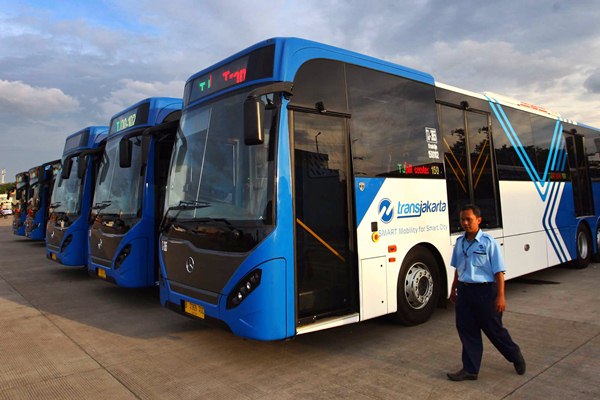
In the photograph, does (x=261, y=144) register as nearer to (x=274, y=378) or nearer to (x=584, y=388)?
(x=274, y=378)

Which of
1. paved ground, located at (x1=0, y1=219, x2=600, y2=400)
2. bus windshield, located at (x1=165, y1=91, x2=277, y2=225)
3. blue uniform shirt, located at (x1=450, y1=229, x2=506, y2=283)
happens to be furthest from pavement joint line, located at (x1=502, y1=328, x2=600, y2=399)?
bus windshield, located at (x1=165, y1=91, x2=277, y2=225)

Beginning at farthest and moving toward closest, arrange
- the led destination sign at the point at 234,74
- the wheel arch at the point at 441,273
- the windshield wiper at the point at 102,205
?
the windshield wiper at the point at 102,205
the wheel arch at the point at 441,273
the led destination sign at the point at 234,74

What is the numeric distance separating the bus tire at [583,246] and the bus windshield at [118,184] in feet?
30.3

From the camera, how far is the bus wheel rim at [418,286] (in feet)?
18.2

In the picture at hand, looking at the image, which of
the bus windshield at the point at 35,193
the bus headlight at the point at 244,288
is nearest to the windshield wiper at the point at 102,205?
the bus headlight at the point at 244,288

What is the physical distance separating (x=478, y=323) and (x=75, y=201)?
9185mm

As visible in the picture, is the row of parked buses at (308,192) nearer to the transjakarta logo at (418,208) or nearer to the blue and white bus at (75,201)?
the transjakarta logo at (418,208)

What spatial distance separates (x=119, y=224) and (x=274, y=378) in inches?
172

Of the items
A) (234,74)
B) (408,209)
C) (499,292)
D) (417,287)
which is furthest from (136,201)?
(499,292)

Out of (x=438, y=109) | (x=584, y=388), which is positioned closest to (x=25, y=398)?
(x=584, y=388)

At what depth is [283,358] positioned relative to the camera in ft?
15.8

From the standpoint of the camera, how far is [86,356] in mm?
5047

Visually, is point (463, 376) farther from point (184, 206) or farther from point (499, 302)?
point (184, 206)

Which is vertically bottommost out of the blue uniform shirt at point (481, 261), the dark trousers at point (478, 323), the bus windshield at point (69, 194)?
the dark trousers at point (478, 323)
